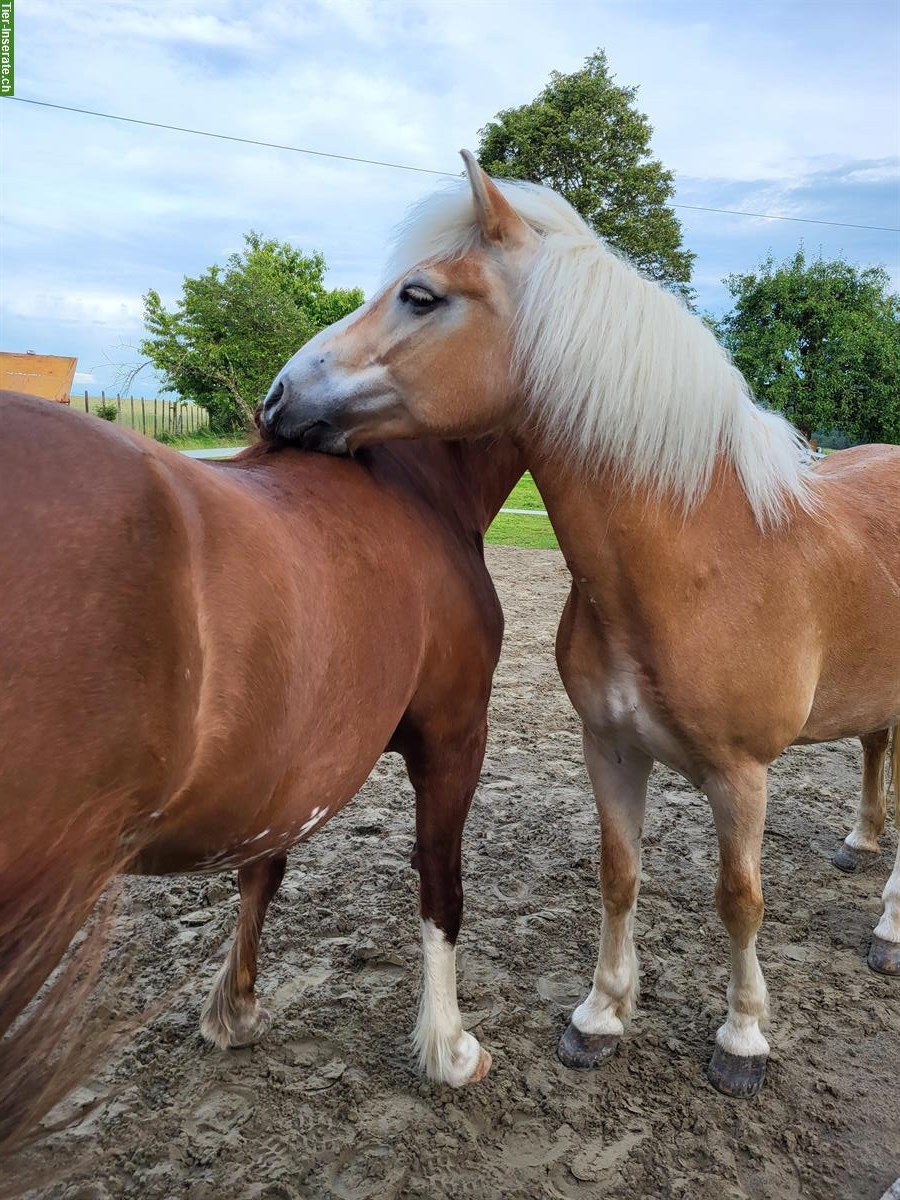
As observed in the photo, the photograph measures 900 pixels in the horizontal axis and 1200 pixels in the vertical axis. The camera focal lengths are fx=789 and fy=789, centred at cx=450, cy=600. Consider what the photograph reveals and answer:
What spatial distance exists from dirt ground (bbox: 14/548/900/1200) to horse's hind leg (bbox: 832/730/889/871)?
0.32ft

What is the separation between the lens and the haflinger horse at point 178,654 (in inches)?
40.2

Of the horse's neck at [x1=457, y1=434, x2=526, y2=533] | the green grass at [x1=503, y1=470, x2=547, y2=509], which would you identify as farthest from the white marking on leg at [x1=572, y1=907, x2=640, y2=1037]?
the green grass at [x1=503, y1=470, x2=547, y2=509]

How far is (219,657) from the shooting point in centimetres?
123

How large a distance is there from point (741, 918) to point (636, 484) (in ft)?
4.04

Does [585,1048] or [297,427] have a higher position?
[297,427]

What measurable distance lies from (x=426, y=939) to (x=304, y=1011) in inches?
21.9

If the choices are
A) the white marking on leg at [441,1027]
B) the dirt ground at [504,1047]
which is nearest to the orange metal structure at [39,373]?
the dirt ground at [504,1047]

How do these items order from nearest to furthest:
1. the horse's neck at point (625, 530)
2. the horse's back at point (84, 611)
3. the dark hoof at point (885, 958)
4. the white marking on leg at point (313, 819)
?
the horse's back at point (84, 611) < the white marking on leg at point (313, 819) < the horse's neck at point (625, 530) < the dark hoof at point (885, 958)

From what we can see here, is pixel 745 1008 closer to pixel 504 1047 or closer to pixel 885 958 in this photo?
pixel 504 1047

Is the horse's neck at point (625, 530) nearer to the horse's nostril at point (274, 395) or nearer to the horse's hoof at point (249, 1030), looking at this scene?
the horse's nostril at point (274, 395)

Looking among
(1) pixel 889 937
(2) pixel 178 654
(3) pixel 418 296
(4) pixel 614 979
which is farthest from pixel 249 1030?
(1) pixel 889 937

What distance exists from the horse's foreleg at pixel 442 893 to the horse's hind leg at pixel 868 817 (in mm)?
2000

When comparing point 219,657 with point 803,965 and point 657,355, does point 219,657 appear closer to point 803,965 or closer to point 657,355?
point 657,355

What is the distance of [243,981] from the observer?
88.9 inches
